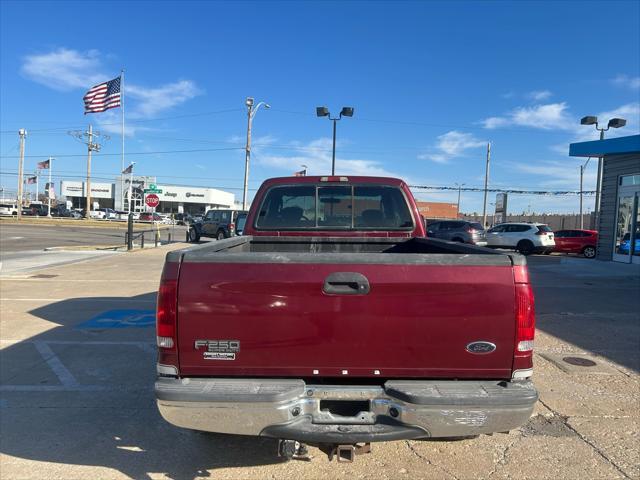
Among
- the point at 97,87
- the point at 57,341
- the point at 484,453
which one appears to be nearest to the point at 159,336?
the point at 484,453

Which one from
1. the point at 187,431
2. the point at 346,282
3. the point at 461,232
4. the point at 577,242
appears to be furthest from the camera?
the point at 461,232

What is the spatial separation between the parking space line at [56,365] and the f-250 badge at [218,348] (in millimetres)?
3166

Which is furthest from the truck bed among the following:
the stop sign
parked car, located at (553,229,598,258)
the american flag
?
the american flag

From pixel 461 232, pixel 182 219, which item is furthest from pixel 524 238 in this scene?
pixel 182 219

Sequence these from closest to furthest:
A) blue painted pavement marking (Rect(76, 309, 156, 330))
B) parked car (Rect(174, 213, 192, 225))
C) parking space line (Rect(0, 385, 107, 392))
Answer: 1. parking space line (Rect(0, 385, 107, 392))
2. blue painted pavement marking (Rect(76, 309, 156, 330))
3. parked car (Rect(174, 213, 192, 225))

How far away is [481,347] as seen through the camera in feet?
8.79

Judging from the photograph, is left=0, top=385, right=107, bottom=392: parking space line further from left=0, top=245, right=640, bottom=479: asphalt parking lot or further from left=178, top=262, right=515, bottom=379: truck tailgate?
left=178, top=262, right=515, bottom=379: truck tailgate

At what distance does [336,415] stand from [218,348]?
0.75 meters

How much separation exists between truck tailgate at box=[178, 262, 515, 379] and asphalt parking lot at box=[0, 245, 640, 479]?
3.80 feet

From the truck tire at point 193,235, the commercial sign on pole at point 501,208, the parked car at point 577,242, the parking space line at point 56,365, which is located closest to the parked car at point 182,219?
the truck tire at point 193,235

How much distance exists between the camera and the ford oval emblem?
2674 mm

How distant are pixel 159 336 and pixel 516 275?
200cm

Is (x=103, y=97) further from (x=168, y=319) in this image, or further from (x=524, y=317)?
(x=524, y=317)

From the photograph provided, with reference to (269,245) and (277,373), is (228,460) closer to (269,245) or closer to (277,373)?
(277,373)
